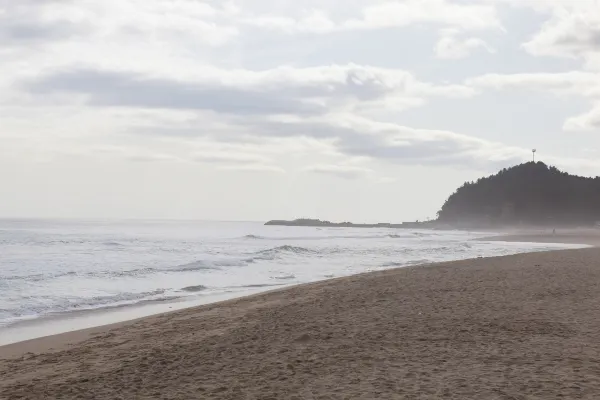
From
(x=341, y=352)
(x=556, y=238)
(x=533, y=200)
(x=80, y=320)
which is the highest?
(x=533, y=200)

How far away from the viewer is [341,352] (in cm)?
685

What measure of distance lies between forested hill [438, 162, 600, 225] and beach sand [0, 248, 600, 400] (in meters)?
115

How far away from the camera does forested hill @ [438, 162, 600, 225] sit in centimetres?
12138

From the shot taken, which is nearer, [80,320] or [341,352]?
[341,352]

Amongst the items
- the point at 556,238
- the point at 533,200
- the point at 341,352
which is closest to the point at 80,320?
the point at 341,352

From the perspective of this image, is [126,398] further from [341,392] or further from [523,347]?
[523,347]

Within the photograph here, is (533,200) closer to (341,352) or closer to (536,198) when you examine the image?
(536,198)

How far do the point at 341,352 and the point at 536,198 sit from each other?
126 meters

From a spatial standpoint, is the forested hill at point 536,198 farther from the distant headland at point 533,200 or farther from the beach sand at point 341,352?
the beach sand at point 341,352

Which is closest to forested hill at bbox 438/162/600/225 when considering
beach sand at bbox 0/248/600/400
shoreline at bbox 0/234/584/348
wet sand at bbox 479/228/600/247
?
wet sand at bbox 479/228/600/247

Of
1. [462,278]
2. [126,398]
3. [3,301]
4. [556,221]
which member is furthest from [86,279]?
[556,221]

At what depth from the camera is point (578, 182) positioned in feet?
422

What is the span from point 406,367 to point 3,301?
1147cm

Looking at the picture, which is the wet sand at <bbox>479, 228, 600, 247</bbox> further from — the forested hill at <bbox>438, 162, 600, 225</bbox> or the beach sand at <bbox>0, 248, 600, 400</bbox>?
the forested hill at <bbox>438, 162, 600, 225</bbox>
